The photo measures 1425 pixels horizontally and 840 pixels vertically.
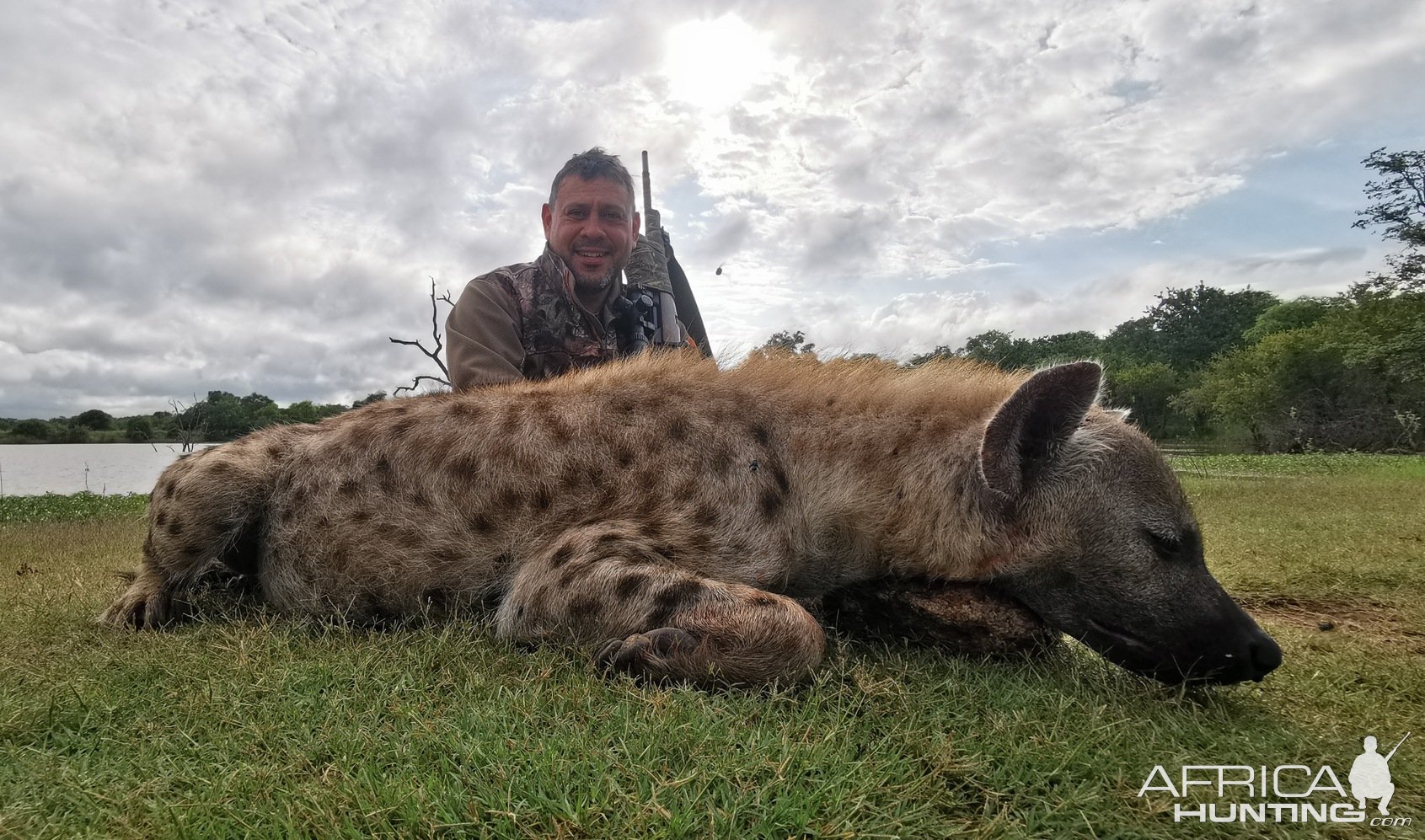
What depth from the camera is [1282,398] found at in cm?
3117

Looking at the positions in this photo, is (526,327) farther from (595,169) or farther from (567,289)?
(595,169)

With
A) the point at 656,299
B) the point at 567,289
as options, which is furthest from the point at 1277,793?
the point at 656,299

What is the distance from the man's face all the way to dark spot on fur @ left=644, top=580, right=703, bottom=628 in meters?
2.93

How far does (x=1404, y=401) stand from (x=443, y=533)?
34060 millimetres

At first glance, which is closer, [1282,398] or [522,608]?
[522,608]

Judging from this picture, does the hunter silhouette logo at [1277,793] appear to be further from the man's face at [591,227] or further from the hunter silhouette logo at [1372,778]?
the man's face at [591,227]

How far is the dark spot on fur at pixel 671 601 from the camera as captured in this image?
81.0 inches

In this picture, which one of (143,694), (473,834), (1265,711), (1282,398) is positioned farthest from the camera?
(1282,398)

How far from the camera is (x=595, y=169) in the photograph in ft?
15.1

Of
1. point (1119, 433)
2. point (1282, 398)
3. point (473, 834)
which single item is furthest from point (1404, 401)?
point (473, 834)

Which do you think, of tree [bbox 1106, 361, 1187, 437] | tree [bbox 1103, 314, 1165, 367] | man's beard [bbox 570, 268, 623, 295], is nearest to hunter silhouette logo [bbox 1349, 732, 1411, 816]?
man's beard [bbox 570, 268, 623, 295]

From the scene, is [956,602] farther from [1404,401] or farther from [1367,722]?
[1404,401]

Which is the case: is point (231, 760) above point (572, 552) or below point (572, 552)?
below

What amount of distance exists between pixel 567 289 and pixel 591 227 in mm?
382
